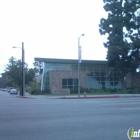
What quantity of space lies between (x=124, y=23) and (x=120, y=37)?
8.59ft

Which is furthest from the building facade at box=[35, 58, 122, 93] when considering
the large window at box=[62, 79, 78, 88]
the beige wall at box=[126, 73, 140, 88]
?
the beige wall at box=[126, 73, 140, 88]

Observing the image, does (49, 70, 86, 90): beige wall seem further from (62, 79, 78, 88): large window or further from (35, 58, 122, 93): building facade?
(62, 79, 78, 88): large window

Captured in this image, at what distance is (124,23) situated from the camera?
52.7 meters

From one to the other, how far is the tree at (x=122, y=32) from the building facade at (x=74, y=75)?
4.93 meters

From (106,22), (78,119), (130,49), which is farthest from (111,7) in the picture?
(78,119)

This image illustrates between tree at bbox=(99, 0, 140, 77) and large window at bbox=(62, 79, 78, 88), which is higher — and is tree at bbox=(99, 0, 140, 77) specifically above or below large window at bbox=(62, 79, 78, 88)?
above

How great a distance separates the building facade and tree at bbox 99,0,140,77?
4.93 metres

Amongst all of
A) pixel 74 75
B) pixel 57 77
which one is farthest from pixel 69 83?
pixel 57 77

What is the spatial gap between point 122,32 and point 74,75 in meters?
11.6

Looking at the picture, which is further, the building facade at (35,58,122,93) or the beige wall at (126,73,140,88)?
the beige wall at (126,73,140,88)

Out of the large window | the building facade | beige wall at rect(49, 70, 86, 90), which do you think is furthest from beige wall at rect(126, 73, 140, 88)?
beige wall at rect(49, 70, 86, 90)

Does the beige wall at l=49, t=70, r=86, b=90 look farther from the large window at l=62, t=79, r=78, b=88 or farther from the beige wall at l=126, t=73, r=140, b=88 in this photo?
the beige wall at l=126, t=73, r=140, b=88

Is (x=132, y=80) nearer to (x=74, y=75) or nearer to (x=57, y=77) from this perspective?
(x=74, y=75)

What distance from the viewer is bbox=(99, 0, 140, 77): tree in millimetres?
51938
